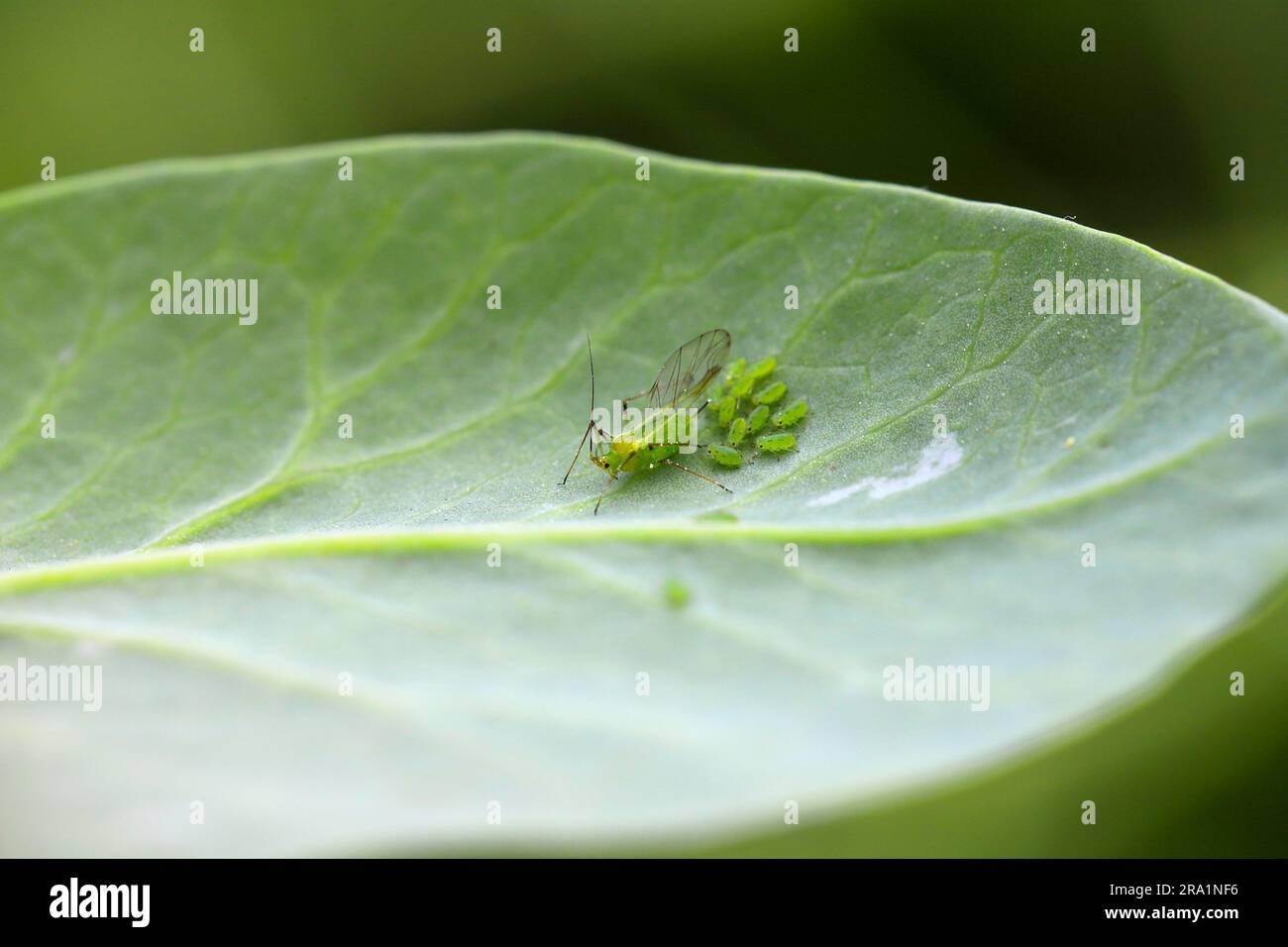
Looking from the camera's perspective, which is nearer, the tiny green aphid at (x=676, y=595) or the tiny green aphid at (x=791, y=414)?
the tiny green aphid at (x=676, y=595)

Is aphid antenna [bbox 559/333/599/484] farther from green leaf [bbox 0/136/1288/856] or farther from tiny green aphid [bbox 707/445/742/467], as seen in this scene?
tiny green aphid [bbox 707/445/742/467]

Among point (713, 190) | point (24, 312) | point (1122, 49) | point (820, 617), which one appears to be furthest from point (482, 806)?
point (1122, 49)

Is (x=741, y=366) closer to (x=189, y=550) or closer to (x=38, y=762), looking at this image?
(x=189, y=550)

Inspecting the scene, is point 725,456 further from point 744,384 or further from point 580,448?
point 580,448

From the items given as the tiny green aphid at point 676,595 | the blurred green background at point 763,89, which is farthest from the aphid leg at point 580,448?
the blurred green background at point 763,89

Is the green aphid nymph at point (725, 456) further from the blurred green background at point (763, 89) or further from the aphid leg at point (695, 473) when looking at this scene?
the blurred green background at point (763, 89)

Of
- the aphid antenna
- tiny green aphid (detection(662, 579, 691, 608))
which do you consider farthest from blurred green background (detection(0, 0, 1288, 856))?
tiny green aphid (detection(662, 579, 691, 608))
